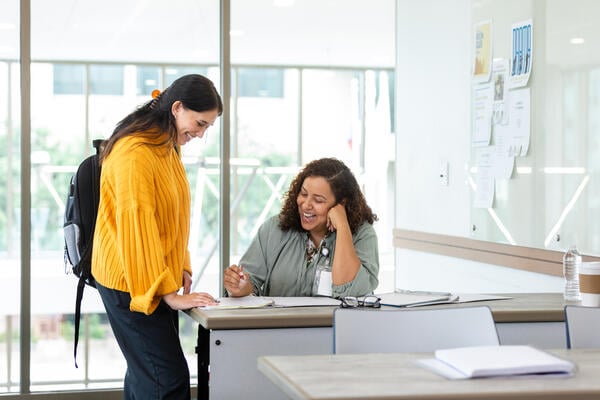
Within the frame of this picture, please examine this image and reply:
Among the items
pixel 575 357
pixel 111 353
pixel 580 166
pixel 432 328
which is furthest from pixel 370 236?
pixel 111 353

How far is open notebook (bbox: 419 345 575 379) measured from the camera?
1847 mm

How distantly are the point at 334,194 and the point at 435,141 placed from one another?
1474mm

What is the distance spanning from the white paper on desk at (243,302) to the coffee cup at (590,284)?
1.00 metres

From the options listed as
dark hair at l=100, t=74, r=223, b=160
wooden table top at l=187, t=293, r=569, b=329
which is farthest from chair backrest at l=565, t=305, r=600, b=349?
dark hair at l=100, t=74, r=223, b=160

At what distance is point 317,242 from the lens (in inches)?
136

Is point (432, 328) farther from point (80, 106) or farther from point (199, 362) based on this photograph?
point (80, 106)

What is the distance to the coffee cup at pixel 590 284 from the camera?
301 cm

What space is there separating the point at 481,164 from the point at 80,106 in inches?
75.5

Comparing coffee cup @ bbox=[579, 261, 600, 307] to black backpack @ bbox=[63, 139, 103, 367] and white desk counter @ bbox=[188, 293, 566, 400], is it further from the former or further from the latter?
black backpack @ bbox=[63, 139, 103, 367]

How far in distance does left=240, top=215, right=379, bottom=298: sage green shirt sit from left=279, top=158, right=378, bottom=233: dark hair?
0.04 metres

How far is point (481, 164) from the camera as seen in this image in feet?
13.9

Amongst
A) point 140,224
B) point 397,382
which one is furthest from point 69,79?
point 397,382

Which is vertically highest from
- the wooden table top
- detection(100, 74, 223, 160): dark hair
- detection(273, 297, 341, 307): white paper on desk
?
detection(100, 74, 223, 160): dark hair

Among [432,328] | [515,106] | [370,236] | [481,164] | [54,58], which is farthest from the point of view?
[54,58]
